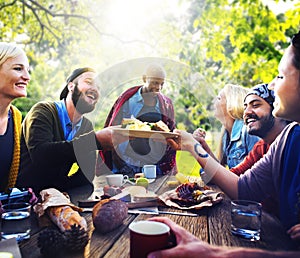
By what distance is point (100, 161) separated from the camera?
1.93m

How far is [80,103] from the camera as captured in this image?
5.95ft

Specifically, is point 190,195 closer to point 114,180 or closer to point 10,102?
point 114,180

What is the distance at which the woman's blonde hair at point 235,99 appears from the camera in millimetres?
1969

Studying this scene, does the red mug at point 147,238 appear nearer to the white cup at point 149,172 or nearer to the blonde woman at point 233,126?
the white cup at point 149,172

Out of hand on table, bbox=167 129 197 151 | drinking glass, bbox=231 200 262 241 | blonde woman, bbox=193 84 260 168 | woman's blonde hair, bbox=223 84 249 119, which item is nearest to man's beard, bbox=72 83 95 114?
hand on table, bbox=167 129 197 151

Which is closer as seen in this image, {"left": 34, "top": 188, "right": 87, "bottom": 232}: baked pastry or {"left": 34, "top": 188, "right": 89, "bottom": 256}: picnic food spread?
{"left": 34, "top": 188, "right": 89, "bottom": 256}: picnic food spread

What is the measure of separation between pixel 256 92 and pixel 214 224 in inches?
31.6

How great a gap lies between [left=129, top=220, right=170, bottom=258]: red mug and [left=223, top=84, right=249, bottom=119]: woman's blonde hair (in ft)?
4.75

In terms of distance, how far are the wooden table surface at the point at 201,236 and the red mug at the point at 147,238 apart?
4.4 inches

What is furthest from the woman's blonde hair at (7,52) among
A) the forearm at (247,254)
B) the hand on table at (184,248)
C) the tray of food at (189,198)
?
the forearm at (247,254)

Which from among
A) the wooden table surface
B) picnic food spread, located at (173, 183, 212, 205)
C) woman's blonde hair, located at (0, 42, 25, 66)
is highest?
woman's blonde hair, located at (0, 42, 25, 66)

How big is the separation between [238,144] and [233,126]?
14 cm

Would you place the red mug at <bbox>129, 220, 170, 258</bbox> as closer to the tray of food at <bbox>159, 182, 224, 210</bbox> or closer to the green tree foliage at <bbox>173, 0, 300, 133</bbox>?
the tray of food at <bbox>159, 182, 224, 210</bbox>

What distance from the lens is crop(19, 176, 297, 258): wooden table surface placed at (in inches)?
30.3
